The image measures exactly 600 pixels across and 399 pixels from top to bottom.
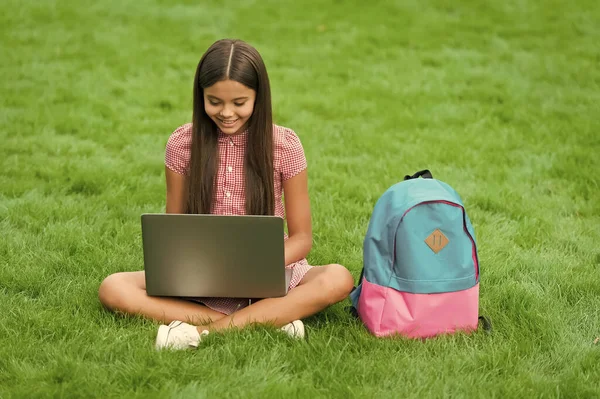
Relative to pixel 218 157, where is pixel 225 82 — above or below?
above

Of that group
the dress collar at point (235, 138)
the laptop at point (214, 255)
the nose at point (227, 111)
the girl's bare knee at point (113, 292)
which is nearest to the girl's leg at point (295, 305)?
the laptop at point (214, 255)

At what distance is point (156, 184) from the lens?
17.1 feet

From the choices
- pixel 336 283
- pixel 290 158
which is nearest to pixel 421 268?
pixel 336 283

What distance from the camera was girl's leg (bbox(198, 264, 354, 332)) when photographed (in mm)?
Answer: 3314

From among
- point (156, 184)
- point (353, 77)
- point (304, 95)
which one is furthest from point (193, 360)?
point (353, 77)

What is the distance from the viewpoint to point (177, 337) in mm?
3156

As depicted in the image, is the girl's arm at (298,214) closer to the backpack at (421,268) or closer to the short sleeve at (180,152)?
the backpack at (421,268)

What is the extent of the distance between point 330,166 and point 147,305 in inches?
96.7

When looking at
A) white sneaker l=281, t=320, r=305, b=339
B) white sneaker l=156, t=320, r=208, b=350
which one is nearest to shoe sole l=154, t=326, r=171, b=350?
white sneaker l=156, t=320, r=208, b=350

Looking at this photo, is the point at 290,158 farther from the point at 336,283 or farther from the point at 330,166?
the point at 330,166

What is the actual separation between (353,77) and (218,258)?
4.73 meters

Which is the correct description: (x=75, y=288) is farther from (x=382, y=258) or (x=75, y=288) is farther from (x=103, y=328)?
(x=382, y=258)

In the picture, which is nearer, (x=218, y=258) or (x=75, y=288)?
(x=218, y=258)

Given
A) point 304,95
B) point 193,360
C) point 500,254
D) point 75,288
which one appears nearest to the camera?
point 193,360
